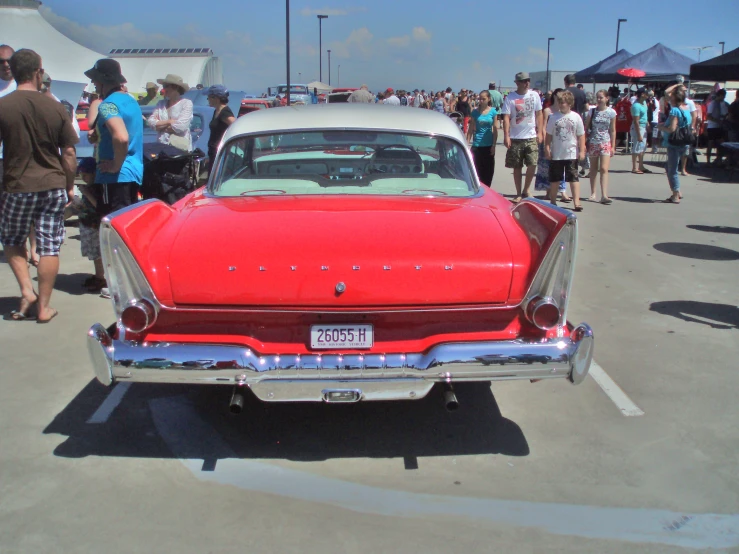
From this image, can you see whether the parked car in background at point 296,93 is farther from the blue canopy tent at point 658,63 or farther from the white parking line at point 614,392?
the white parking line at point 614,392

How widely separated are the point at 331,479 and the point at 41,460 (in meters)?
1.44

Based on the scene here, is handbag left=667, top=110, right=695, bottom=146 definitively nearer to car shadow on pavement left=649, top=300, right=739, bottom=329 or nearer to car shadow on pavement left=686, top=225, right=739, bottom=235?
car shadow on pavement left=686, top=225, right=739, bottom=235

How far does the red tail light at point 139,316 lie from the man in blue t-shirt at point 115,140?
270 centimetres

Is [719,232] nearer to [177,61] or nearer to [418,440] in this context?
[418,440]

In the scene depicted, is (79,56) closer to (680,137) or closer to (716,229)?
(680,137)

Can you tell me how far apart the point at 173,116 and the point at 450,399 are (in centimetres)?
648

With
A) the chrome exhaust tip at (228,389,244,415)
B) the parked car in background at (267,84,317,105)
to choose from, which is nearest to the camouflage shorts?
the chrome exhaust tip at (228,389,244,415)

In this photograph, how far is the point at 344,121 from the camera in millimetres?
4871

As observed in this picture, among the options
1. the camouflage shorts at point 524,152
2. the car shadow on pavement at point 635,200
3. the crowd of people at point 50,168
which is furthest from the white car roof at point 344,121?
the car shadow on pavement at point 635,200

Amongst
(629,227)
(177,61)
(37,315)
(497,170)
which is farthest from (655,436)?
(177,61)

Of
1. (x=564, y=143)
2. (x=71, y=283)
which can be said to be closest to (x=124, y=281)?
(x=71, y=283)

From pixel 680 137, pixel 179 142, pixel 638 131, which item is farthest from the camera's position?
pixel 638 131

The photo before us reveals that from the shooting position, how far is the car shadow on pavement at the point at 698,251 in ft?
25.5

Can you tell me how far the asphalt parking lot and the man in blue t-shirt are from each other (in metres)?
1.26
